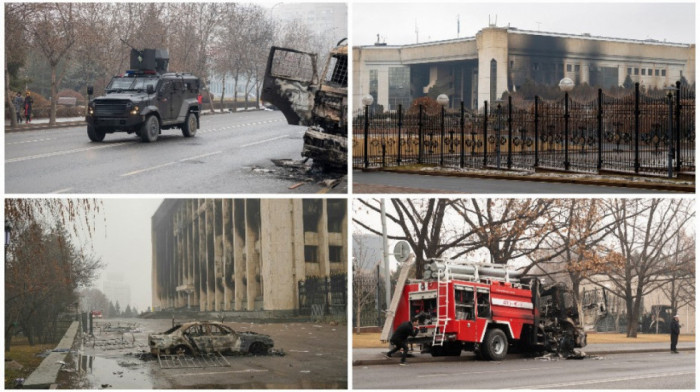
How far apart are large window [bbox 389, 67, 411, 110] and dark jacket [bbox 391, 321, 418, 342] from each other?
55.6 meters

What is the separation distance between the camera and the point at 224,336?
1822 centimetres

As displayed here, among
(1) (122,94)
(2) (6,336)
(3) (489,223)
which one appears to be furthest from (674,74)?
(2) (6,336)

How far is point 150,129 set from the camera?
77.2ft

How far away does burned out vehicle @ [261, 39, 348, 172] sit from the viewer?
1895 cm

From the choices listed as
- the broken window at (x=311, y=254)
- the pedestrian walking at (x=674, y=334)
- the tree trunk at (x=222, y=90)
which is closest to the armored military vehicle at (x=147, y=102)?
the tree trunk at (x=222, y=90)

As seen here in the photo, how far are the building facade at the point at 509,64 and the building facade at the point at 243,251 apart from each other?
5347 centimetres

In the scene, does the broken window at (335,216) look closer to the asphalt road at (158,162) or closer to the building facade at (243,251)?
the building facade at (243,251)

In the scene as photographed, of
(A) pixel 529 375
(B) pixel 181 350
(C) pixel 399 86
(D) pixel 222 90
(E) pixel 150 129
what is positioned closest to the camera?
(A) pixel 529 375

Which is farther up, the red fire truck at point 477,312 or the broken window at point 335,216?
the broken window at point 335,216

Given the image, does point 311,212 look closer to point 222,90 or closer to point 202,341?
point 202,341

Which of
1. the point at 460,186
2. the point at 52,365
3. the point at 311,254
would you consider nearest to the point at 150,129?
the point at 311,254

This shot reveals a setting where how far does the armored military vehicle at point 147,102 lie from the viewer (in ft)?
75.2

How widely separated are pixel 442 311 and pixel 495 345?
170 cm

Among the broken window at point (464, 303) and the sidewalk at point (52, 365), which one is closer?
the sidewalk at point (52, 365)
